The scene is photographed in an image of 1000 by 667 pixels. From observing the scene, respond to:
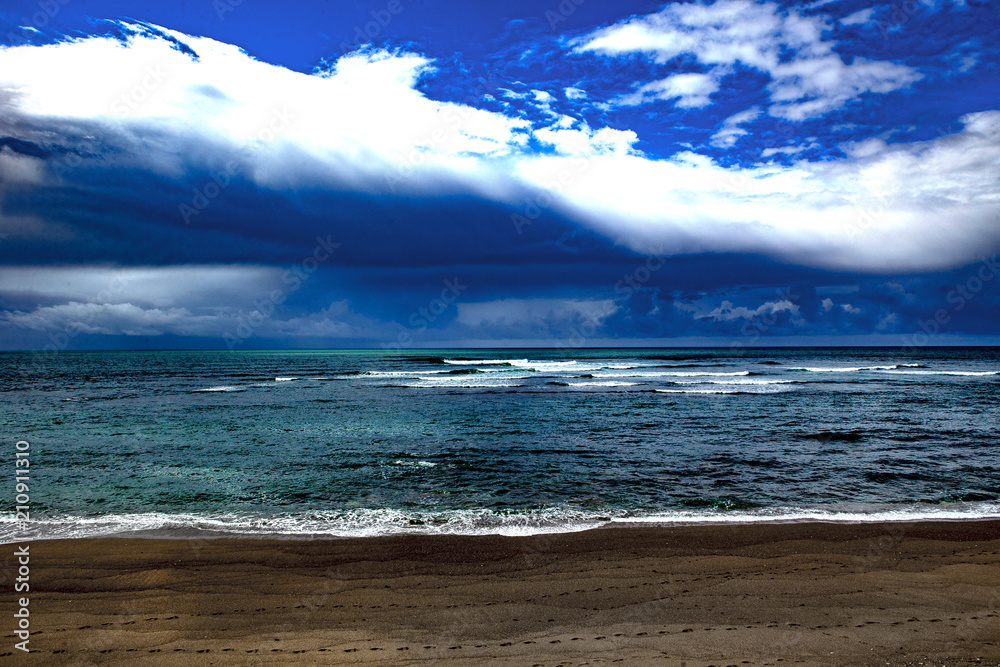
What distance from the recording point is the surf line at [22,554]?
218 inches

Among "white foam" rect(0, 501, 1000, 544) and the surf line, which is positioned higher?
the surf line

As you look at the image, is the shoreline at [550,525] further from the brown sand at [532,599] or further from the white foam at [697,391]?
the white foam at [697,391]

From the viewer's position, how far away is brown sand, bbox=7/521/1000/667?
500 cm

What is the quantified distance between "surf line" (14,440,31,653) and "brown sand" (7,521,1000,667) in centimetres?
10

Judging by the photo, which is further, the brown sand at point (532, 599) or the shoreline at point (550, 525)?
the shoreline at point (550, 525)

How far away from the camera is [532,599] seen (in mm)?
6152

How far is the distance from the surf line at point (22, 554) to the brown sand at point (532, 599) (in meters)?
0.10

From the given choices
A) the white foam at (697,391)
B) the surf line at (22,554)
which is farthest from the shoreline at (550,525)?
the white foam at (697,391)

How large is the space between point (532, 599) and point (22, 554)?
311 inches

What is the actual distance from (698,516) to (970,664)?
16.2ft

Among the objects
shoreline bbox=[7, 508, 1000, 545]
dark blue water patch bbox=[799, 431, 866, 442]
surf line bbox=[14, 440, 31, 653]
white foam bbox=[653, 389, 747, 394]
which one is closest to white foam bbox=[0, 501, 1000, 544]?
shoreline bbox=[7, 508, 1000, 545]

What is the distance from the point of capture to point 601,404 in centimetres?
2809

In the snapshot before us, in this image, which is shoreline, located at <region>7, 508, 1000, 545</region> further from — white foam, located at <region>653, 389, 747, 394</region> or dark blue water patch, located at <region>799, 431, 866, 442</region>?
white foam, located at <region>653, 389, 747, 394</region>

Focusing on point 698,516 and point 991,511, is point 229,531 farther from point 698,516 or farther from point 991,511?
point 991,511
